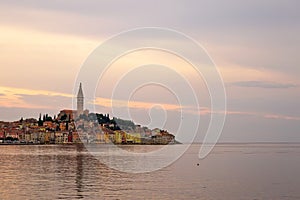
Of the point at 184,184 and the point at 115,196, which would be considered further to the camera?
the point at 184,184

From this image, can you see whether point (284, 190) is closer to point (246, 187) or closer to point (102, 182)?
point (246, 187)

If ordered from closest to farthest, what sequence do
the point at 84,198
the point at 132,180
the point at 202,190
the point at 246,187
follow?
the point at 84,198, the point at 202,190, the point at 246,187, the point at 132,180

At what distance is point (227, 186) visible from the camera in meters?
44.9

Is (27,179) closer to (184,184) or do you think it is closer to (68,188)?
(68,188)

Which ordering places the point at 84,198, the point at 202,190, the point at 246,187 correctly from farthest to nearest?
the point at 246,187 < the point at 202,190 < the point at 84,198

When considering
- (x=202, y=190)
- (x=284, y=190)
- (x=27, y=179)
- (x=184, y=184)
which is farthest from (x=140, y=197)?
(x=27, y=179)

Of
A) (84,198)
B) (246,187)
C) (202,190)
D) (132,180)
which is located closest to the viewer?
(84,198)

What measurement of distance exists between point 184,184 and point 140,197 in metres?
10.3

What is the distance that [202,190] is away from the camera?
4172cm

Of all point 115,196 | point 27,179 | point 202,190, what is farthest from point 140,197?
point 27,179

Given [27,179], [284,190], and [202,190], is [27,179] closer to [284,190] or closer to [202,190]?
[202,190]

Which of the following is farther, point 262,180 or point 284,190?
point 262,180

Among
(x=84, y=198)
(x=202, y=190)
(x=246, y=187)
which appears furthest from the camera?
(x=246, y=187)

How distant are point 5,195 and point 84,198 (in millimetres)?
6528
